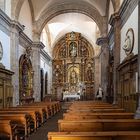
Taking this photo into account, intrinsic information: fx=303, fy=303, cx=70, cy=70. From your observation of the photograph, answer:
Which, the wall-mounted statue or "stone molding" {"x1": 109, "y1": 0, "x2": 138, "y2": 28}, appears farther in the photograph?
"stone molding" {"x1": 109, "y1": 0, "x2": 138, "y2": 28}

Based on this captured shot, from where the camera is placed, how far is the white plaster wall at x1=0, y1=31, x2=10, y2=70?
14.6 meters

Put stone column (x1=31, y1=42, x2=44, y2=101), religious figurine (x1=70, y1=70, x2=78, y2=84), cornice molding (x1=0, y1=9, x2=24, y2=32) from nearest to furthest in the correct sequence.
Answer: cornice molding (x1=0, y1=9, x2=24, y2=32) → stone column (x1=31, y1=42, x2=44, y2=101) → religious figurine (x1=70, y1=70, x2=78, y2=84)

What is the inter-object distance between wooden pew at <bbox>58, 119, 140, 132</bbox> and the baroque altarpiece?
27678mm

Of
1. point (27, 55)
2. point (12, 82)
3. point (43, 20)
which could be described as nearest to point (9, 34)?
point (12, 82)

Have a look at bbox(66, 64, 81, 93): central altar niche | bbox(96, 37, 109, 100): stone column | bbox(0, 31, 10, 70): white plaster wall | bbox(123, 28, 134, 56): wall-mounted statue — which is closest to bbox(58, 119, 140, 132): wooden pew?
bbox(123, 28, 134, 56): wall-mounted statue

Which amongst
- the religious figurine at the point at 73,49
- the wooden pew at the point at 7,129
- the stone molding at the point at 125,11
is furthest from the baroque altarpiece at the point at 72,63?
the wooden pew at the point at 7,129

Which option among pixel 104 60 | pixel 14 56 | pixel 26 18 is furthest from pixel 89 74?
pixel 14 56

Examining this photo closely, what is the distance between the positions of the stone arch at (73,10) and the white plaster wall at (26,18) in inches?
32.0

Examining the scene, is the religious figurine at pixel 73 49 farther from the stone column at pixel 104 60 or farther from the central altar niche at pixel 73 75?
the stone column at pixel 104 60

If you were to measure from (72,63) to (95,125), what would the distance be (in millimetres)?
28860

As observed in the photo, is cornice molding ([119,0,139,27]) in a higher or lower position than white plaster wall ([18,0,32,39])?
lower

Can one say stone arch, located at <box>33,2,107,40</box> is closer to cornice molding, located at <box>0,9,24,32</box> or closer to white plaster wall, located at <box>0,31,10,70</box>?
cornice molding, located at <box>0,9,24,32</box>

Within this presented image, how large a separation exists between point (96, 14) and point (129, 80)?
35.6ft

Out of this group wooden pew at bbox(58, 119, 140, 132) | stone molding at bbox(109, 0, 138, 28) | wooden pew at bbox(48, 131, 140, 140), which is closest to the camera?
wooden pew at bbox(48, 131, 140, 140)
